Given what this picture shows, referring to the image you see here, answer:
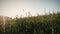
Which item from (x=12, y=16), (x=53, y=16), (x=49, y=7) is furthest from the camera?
(x=12, y=16)

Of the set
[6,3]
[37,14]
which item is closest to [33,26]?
[37,14]

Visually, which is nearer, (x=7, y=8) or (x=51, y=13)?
(x=51, y=13)

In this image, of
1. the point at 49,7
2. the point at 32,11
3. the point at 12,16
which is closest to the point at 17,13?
the point at 12,16

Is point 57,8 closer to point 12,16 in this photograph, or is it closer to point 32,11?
point 32,11

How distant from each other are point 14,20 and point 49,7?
592 mm

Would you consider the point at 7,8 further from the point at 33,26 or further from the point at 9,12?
the point at 33,26

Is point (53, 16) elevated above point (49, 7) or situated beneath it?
situated beneath

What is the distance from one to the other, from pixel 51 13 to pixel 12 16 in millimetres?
632

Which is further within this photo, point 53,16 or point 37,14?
point 37,14

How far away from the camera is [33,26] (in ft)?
6.02

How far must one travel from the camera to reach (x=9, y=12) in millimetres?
2008

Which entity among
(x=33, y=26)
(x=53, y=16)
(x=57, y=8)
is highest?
(x=57, y=8)

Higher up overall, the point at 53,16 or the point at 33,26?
the point at 53,16

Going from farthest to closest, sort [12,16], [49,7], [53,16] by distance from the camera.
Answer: [12,16] < [49,7] < [53,16]
